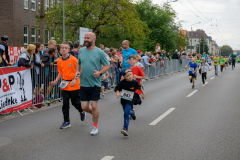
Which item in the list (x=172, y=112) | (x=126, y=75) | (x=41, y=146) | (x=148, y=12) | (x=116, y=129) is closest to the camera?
(x=41, y=146)

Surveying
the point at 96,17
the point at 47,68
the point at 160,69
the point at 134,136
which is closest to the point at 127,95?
the point at 134,136

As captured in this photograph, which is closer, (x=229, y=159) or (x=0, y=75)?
(x=229, y=159)

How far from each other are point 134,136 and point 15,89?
4310 millimetres

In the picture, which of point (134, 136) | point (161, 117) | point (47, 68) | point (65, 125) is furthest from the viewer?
point (47, 68)

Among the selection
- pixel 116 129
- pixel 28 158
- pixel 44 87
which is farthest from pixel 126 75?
pixel 44 87

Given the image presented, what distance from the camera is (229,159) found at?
5.39 metres

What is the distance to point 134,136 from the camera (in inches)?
276

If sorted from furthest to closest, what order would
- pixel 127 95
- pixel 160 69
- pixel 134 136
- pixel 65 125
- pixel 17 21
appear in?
pixel 17 21 → pixel 160 69 → pixel 65 125 → pixel 127 95 → pixel 134 136

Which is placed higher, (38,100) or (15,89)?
(15,89)

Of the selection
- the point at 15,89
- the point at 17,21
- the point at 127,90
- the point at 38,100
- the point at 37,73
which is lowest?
the point at 38,100

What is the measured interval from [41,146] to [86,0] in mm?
28989

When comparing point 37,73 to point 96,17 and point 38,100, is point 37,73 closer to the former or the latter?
point 38,100

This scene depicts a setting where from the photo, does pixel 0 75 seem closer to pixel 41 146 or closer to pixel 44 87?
pixel 44 87

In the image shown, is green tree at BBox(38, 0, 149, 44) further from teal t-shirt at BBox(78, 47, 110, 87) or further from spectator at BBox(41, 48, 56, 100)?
teal t-shirt at BBox(78, 47, 110, 87)
